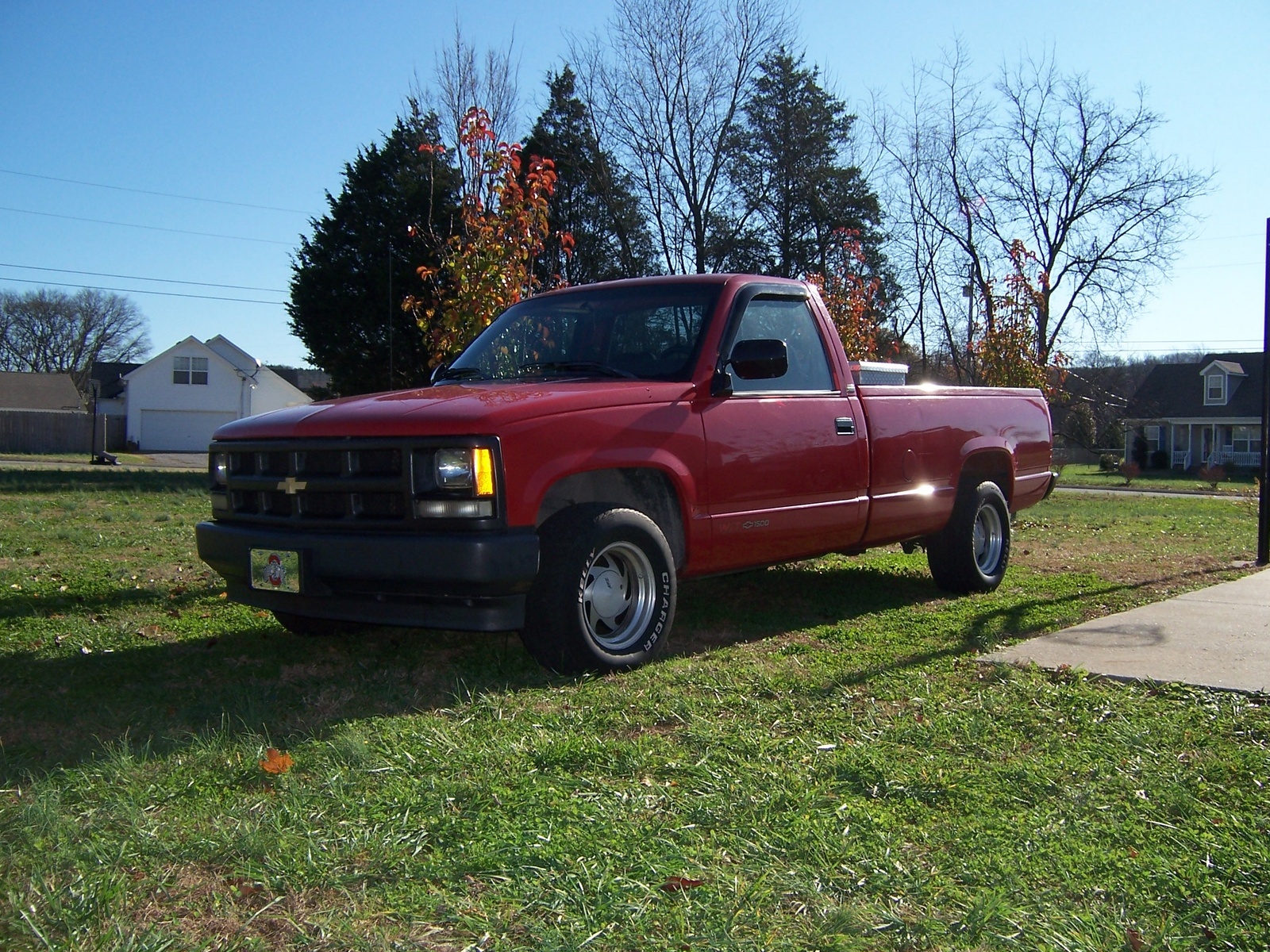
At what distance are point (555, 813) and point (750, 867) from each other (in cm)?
66

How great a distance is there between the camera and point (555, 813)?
3.25 m

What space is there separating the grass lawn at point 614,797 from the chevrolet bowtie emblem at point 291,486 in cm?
87

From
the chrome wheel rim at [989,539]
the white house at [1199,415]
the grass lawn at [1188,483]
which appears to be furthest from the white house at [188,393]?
the chrome wheel rim at [989,539]

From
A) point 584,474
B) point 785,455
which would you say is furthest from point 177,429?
point 584,474

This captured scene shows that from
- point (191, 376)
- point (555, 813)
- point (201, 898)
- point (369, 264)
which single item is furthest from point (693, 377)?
point (191, 376)

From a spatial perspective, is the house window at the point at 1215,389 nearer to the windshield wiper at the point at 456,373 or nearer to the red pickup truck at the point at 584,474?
the red pickup truck at the point at 584,474

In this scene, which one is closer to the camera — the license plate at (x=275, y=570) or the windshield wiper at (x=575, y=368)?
the license plate at (x=275, y=570)

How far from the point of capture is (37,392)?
5756 centimetres

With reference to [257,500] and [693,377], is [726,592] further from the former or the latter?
[257,500]

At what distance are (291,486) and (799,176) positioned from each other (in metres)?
29.2

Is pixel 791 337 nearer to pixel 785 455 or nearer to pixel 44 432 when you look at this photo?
pixel 785 455

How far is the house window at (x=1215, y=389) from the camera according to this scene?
4978cm

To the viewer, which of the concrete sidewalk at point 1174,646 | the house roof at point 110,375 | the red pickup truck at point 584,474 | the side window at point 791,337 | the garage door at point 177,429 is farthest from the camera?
the house roof at point 110,375

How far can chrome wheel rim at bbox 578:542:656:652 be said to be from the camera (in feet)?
16.7
